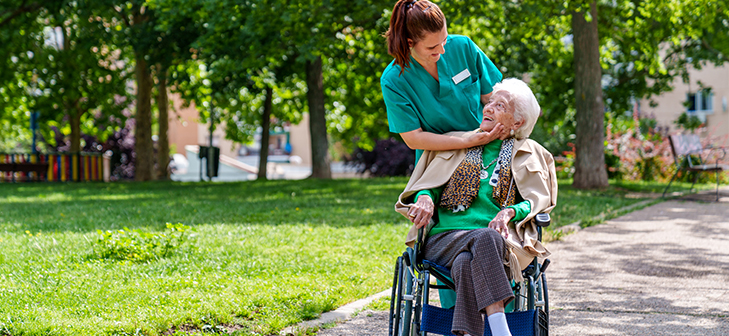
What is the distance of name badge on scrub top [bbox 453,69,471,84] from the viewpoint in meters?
2.97

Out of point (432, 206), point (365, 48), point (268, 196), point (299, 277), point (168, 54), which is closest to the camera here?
point (432, 206)

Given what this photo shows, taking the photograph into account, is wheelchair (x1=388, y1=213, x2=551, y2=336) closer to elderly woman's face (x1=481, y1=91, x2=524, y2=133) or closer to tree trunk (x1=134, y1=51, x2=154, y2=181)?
elderly woman's face (x1=481, y1=91, x2=524, y2=133)

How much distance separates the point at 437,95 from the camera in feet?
9.85

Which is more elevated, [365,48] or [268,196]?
[365,48]

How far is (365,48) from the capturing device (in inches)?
675

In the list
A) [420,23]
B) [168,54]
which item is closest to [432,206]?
[420,23]

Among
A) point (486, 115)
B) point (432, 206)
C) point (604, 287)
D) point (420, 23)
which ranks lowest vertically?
point (604, 287)

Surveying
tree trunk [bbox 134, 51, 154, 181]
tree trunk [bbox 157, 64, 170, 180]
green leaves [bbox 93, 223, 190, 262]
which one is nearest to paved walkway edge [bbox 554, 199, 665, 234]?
green leaves [bbox 93, 223, 190, 262]

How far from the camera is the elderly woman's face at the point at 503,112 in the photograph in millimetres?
2818

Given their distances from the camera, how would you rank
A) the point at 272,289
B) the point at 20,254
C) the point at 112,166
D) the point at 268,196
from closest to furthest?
the point at 272,289, the point at 20,254, the point at 268,196, the point at 112,166

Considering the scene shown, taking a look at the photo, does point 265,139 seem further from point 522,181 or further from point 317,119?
point 522,181

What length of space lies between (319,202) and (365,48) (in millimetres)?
8074

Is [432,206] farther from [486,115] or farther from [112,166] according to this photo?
[112,166]

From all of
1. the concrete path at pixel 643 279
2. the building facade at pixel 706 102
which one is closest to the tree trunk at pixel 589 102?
the concrete path at pixel 643 279
